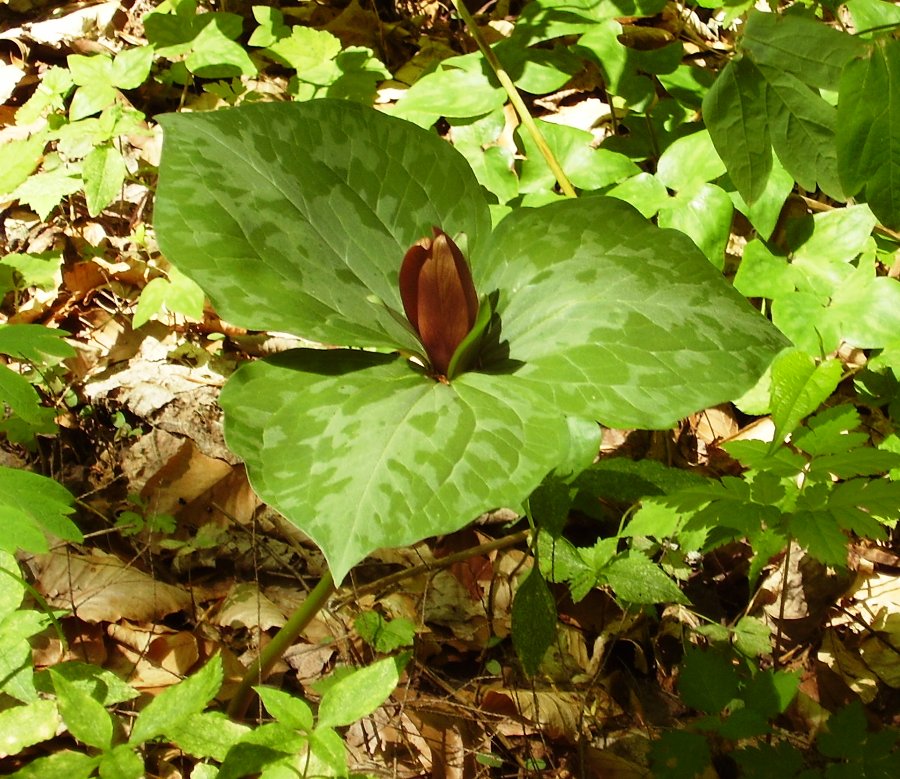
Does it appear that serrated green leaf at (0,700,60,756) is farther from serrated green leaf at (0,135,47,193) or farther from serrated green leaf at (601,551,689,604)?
serrated green leaf at (0,135,47,193)

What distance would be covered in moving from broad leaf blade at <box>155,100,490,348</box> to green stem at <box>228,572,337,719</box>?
405 millimetres

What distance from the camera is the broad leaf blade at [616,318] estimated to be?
3.34ft

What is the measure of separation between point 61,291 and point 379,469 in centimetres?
194

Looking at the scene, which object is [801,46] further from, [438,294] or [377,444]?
[377,444]

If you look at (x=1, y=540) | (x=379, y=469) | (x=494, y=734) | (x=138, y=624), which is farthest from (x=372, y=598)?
(x=379, y=469)

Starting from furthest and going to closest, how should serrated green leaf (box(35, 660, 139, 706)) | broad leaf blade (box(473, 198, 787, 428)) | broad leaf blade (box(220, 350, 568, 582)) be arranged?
1. serrated green leaf (box(35, 660, 139, 706))
2. broad leaf blade (box(473, 198, 787, 428))
3. broad leaf blade (box(220, 350, 568, 582))

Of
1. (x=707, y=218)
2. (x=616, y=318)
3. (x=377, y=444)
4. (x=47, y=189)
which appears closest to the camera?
(x=377, y=444)

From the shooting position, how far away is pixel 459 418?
103 centimetres

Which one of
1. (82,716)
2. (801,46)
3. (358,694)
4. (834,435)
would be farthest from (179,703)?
(801,46)

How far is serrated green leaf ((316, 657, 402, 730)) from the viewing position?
3.79 ft

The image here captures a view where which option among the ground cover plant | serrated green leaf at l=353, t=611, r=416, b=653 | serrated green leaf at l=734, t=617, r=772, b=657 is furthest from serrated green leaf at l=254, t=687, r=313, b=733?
serrated green leaf at l=734, t=617, r=772, b=657

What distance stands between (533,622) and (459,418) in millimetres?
473

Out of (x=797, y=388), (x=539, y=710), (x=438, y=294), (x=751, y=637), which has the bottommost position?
(x=539, y=710)

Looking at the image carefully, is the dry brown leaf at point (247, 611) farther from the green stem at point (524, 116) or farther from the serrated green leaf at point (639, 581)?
the green stem at point (524, 116)
